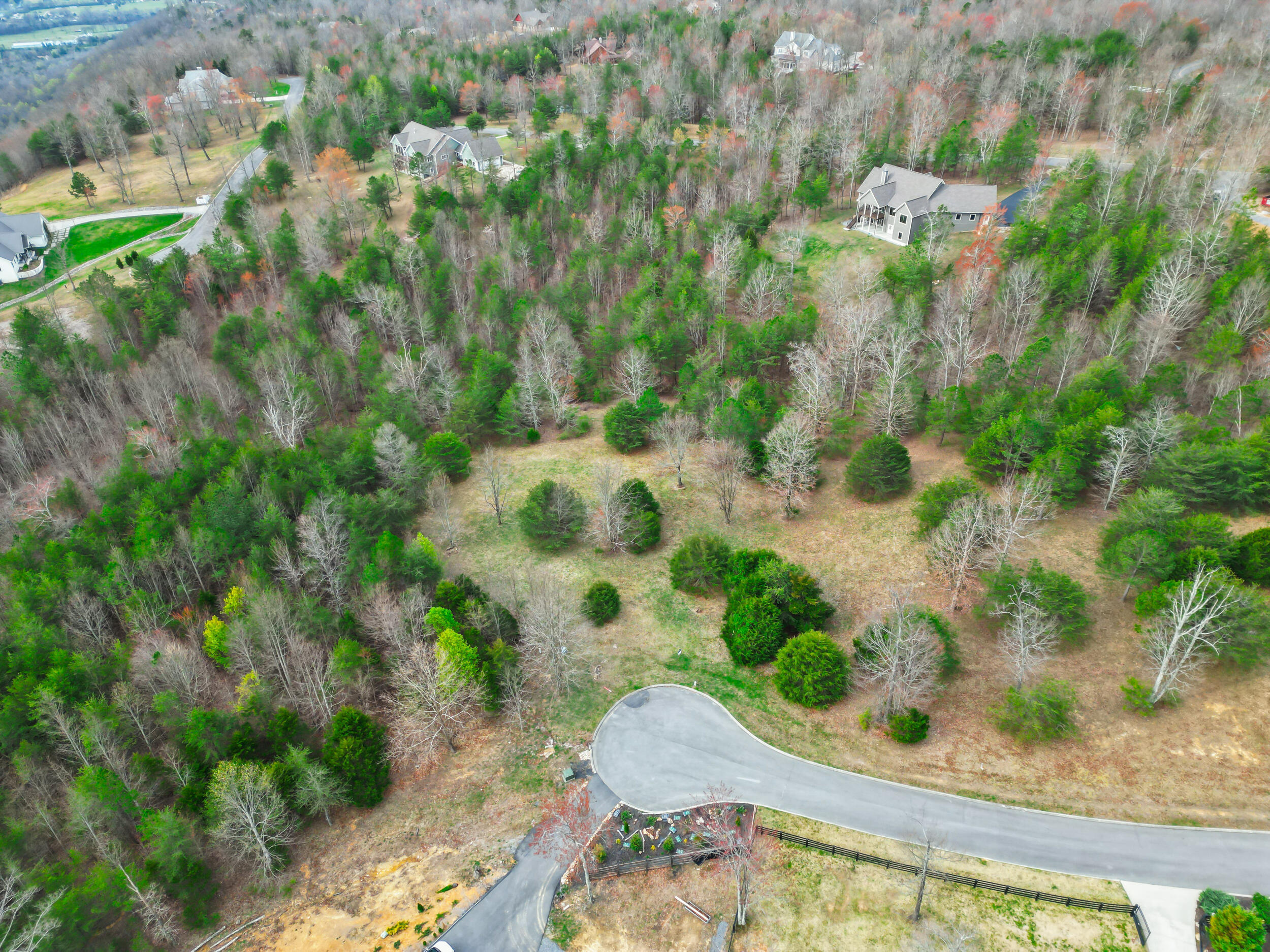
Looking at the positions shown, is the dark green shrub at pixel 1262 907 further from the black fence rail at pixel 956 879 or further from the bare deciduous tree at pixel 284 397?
the bare deciduous tree at pixel 284 397

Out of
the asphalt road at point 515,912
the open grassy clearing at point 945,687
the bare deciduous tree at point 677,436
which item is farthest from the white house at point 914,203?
the asphalt road at point 515,912

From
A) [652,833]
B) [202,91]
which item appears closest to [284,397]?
[652,833]

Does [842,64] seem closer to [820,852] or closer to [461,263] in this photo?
[461,263]

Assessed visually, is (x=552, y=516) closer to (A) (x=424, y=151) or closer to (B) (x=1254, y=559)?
(B) (x=1254, y=559)

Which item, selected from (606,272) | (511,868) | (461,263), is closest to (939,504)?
(511,868)

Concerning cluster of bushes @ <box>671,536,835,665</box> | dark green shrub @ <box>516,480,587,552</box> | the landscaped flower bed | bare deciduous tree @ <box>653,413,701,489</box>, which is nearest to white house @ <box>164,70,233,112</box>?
bare deciduous tree @ <box>653,413,701,489</box>

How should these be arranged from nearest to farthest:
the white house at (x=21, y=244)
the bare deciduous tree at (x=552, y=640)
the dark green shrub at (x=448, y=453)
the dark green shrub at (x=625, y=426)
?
the bare deciduous tree at (x=552, y=640) < the dark green shrub at (x=448, y=453) < the dark green shrub at (x=625, y=426) < the white house at (x=21, y=244)
